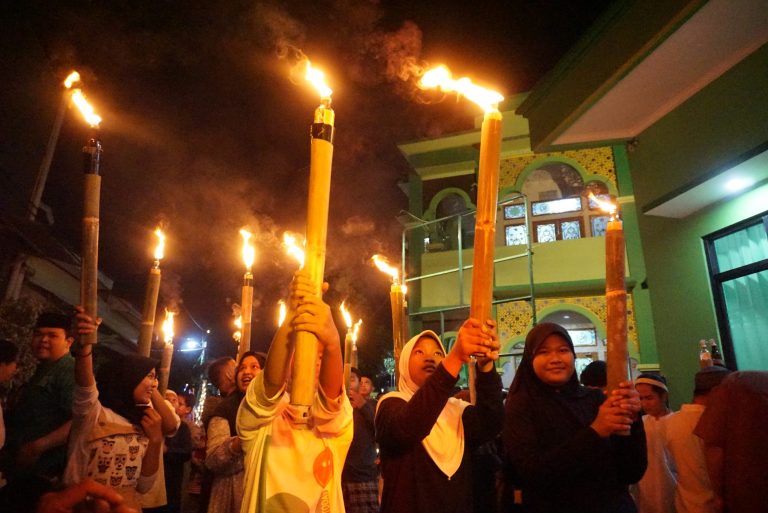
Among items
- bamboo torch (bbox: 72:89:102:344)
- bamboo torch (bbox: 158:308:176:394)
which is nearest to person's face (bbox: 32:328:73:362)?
bamboo torch (bbox: 158:308:176:394)

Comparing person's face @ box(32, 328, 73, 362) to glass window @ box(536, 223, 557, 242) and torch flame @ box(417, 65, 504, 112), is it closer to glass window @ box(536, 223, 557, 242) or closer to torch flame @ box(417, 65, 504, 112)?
torch flame @ box(417, 65, 504, 112)

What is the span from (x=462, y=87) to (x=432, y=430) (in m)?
1.81

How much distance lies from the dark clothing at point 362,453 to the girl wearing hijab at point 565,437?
110 inches

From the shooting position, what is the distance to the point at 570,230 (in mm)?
13273

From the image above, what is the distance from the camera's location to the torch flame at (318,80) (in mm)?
2016

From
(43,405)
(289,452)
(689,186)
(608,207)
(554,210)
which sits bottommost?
(289,452)

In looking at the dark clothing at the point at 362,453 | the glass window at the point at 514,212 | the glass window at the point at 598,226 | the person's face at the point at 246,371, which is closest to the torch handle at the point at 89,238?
the person's face at the point at 246,371

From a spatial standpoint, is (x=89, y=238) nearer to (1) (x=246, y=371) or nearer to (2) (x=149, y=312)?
(2) (x=149, y=312)

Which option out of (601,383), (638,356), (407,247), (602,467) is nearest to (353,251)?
(407,247)

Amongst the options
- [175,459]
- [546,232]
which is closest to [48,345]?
[175,459]

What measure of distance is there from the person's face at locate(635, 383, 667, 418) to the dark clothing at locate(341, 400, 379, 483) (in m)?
2.70

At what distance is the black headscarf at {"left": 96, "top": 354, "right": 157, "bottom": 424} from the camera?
3545mm

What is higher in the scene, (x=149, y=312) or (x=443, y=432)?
(x=149, y=312)

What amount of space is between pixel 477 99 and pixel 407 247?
12.6m
